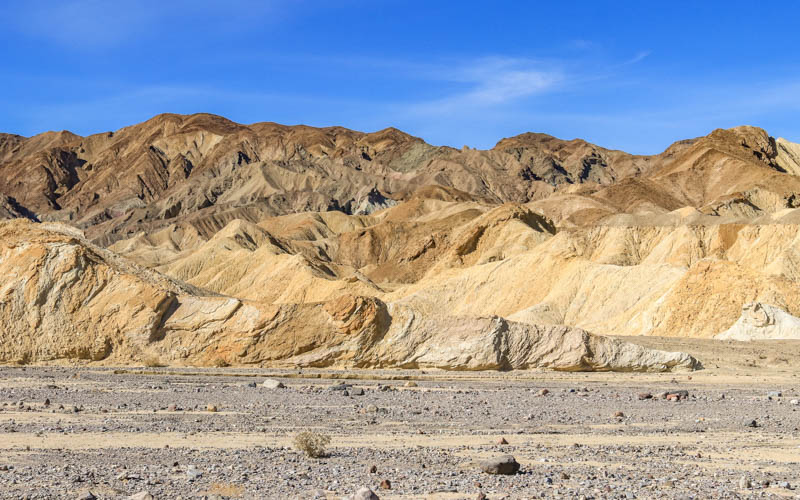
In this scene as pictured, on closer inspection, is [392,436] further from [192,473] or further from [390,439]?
[192,473]

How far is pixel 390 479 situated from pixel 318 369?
19901mm

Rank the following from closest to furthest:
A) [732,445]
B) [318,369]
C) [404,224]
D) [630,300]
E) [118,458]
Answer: [118,458], [732,445], [318,369], [630,300], [404,224]

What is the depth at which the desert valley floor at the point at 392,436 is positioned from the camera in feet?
36.7

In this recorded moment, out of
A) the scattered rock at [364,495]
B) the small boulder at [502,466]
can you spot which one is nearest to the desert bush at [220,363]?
the small boulder at [502,466]

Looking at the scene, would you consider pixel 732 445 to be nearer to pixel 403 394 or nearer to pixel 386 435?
pixel 386 435

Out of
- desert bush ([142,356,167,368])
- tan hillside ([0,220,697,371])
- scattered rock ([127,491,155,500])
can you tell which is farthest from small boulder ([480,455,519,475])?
desert bush ([142,356,167,368])

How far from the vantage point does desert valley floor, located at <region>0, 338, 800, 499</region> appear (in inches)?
440

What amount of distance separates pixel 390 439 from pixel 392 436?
369 millimetres

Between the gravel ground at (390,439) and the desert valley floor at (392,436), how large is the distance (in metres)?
0.05

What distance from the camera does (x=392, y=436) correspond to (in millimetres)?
15727

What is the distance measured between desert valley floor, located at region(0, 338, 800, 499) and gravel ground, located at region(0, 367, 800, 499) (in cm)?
5

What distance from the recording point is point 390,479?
37.8ft

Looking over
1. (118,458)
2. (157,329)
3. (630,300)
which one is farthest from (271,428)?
(630,300)

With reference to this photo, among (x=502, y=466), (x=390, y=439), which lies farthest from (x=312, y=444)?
(x=502, y=466)
